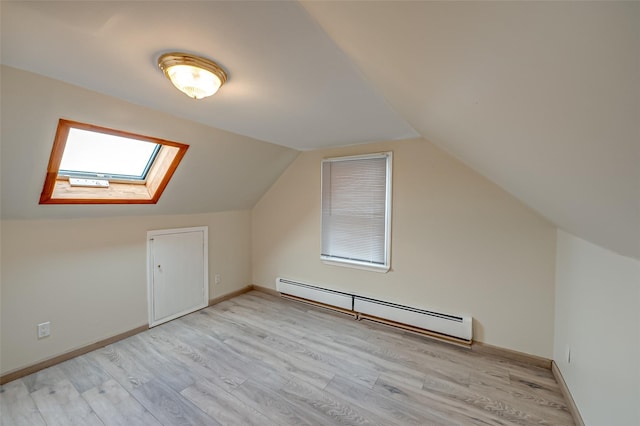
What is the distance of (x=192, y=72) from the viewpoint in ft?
4.27

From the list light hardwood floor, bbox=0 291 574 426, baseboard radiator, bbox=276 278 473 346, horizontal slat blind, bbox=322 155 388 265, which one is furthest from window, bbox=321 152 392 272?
light hardwood floor, bbox=0 291 574 426

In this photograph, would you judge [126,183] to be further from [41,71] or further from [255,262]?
[255,262]

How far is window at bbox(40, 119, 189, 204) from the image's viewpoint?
6.26 ft

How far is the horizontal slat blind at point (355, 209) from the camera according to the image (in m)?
2.91

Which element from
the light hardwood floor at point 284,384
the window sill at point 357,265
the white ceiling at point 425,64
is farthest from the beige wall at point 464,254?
the white ceiling at point 425,64

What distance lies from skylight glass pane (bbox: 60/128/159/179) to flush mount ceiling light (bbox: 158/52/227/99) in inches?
49.7

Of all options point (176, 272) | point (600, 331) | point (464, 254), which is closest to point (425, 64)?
point (600, 331)

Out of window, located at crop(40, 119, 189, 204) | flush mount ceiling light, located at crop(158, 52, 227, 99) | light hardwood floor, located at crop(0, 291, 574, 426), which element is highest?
flush mount ceiling light, located at crop(158, 52, 227, 99)

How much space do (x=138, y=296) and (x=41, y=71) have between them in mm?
2188

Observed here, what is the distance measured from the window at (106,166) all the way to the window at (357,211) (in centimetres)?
170

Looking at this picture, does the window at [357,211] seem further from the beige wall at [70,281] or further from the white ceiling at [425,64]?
the beige wall at [70,281]

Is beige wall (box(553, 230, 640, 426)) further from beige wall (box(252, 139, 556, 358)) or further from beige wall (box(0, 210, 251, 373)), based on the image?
beige wall (box(0, 210, 251, 373))

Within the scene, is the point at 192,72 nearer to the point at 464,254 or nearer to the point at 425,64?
the point at 425,64

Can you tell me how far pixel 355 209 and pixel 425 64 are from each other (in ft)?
7.49
